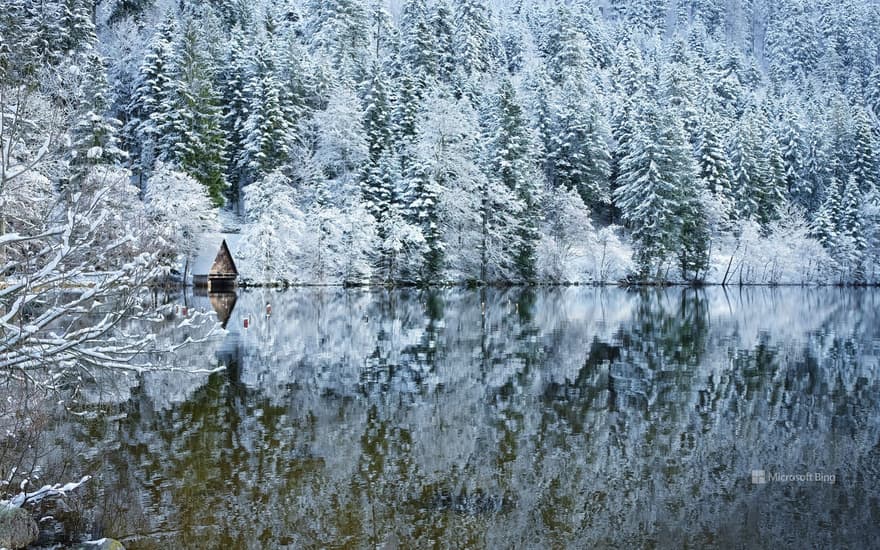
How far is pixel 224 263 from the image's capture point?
50.0m

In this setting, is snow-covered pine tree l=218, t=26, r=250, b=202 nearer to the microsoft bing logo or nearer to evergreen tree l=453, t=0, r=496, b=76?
evergreen tree l=453, t=0, r=496, b=76

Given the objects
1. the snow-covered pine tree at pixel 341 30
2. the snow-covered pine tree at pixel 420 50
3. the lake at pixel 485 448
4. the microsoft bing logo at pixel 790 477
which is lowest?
the microsoft bing logo at pixel 790 477

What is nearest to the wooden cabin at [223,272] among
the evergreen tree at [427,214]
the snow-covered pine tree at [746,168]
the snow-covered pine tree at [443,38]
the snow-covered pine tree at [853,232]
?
the evergreen tree at [427,214]

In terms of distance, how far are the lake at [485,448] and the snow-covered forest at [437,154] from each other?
27.7m

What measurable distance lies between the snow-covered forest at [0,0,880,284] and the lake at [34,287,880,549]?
1091 inches

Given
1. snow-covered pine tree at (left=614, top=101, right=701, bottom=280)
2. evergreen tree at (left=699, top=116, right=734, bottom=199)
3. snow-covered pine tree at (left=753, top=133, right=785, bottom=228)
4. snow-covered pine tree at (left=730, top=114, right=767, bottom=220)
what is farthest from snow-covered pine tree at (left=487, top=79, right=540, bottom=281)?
snow-covered pine tree at (left=753, top=133, right=785, bottom=228)

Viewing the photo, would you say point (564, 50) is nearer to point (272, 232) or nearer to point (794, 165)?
point (794, 165)

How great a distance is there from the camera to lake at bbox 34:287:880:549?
7.42 metres

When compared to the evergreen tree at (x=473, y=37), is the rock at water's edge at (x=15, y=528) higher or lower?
lower

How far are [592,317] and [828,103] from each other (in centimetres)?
9397

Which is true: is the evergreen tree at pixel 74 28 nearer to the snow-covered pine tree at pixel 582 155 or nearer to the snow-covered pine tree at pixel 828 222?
the snow-covered pine tree at pixel 582 155

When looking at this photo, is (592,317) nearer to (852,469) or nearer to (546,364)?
(546,364)

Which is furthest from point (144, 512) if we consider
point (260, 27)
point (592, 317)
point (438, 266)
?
point (260, 27)

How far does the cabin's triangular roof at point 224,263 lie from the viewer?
4950 cm
